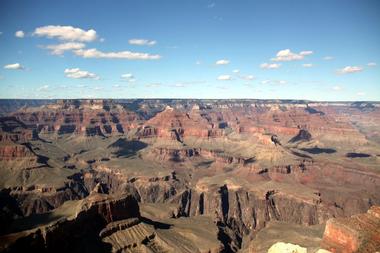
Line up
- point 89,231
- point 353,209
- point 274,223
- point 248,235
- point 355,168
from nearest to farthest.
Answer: point 89,231 → point 274,223 → point 248,235 → point 353,209 → point 355,168

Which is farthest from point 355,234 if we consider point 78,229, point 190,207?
point 190,207

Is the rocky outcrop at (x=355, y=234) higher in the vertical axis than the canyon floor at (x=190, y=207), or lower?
higher

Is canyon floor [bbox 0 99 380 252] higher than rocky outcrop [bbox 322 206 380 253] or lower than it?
lower

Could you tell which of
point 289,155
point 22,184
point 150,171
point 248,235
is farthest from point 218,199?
point 22,184

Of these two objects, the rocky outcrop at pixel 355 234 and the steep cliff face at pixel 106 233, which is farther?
the steep cliff face at pixel 106 233

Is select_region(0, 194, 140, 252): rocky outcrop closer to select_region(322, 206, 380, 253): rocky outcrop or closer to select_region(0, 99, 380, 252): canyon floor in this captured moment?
select_region(0, 99, 380, 252): canyon floor

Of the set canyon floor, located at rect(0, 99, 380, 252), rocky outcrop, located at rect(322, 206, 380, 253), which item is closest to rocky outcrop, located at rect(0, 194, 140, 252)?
canyon floor, located at rect(0, 99, 380, 252)

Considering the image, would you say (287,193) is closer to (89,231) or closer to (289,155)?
(289,155)

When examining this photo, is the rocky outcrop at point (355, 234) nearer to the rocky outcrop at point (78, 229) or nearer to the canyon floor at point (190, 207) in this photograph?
the canyon floor at point (190, 207)

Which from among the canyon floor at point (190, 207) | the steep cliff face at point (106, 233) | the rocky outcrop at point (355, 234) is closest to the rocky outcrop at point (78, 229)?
the steep cliff face at point (106, 233)
